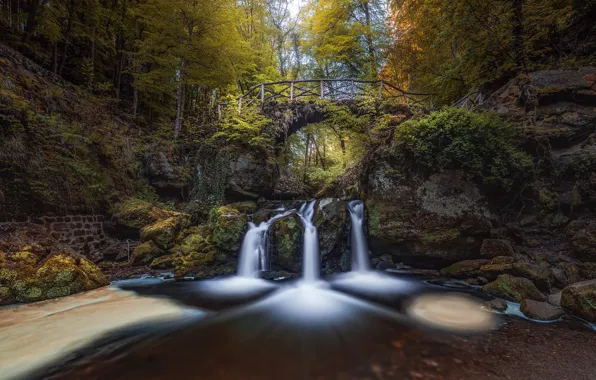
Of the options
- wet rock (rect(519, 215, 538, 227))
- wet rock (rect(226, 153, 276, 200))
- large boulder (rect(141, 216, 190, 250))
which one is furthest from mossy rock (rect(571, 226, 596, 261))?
large boulder (rect(141, 216, 190, 250))

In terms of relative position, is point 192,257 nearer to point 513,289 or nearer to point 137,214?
point 137,214

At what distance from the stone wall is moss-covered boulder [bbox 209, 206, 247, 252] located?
3041 millimetres

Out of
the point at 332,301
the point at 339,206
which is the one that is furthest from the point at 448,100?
the point at 332,301

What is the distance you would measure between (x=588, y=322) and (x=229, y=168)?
9.52 meters

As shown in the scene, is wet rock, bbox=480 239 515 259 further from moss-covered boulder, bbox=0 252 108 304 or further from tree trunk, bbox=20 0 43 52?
tree trunk, bbox=20 0 43 52

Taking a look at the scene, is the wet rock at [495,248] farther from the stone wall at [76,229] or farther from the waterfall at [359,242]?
the stone wall at [76,229]

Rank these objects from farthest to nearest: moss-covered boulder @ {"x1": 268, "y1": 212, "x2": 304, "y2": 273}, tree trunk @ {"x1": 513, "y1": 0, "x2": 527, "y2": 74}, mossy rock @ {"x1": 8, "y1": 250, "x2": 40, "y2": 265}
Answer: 1. moss-covered boulder @ {"x1": 268, "y1": 212, "x2": 304, "y2": 273}
2. tree trunk @ {"x1": 513, "y1": 0, "x2": 527, "y2": 74}
3. mossy rock @ {"x1": 8, "y1": 250, "x2": 40, "y2": 265}

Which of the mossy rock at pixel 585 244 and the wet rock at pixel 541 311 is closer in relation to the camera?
the wet rock at pixel 541 311

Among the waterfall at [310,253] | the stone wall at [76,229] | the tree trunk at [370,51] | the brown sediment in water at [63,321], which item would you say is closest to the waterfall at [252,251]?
the waterfall at [310,253]

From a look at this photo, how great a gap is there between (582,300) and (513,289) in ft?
3.05

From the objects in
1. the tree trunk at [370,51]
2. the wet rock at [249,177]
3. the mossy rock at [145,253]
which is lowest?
the mossy rock at [145,253]

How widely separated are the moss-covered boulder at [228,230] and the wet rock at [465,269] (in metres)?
5.76

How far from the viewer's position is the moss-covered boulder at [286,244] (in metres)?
6.76

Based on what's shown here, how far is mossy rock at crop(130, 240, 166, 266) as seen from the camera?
645 centimetres
